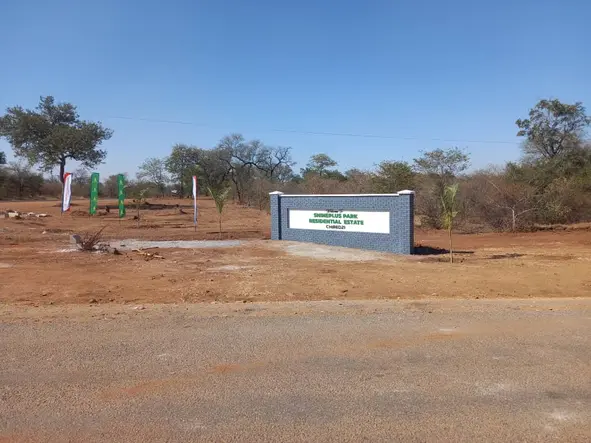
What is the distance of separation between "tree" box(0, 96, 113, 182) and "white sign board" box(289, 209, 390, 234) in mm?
32567

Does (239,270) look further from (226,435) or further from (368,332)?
(226,435)

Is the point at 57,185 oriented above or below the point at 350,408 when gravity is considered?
above

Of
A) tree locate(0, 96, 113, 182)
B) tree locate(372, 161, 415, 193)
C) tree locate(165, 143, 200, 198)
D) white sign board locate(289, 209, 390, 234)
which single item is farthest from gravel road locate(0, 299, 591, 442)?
tree locate(165, 143, 200, 198)

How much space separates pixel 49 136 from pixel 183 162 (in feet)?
79.0

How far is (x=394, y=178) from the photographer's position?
106ft

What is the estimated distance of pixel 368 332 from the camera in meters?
6.52

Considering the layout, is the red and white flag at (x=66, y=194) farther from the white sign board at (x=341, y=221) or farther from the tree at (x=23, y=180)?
the tree at (x=23, y=180)

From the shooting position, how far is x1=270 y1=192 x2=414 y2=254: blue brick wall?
17.0 metres

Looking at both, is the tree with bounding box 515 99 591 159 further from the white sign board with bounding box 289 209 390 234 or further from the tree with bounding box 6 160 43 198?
the tree with bounding box 6 160 43 198

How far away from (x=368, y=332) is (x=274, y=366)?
Result: 5.80 ft

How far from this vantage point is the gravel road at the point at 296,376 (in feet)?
12.5

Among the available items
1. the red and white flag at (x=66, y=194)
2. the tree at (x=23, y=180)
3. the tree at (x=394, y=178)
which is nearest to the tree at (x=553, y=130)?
the tree at (x=394, y=178)

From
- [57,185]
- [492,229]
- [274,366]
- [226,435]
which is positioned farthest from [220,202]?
[57,185]

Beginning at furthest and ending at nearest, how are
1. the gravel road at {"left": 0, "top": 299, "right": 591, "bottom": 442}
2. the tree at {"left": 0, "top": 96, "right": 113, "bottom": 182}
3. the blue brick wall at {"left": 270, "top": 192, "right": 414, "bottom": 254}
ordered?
the tree at {"left": 0, "top": 96, "right": 113, "bottom": 182} < the blue brick wall at {"left": 270, "top": 192, "right": 414, "bottom": 254} < the gravel road at {"left": 0, "top": 299, "right": 591, "bottom": 442}
